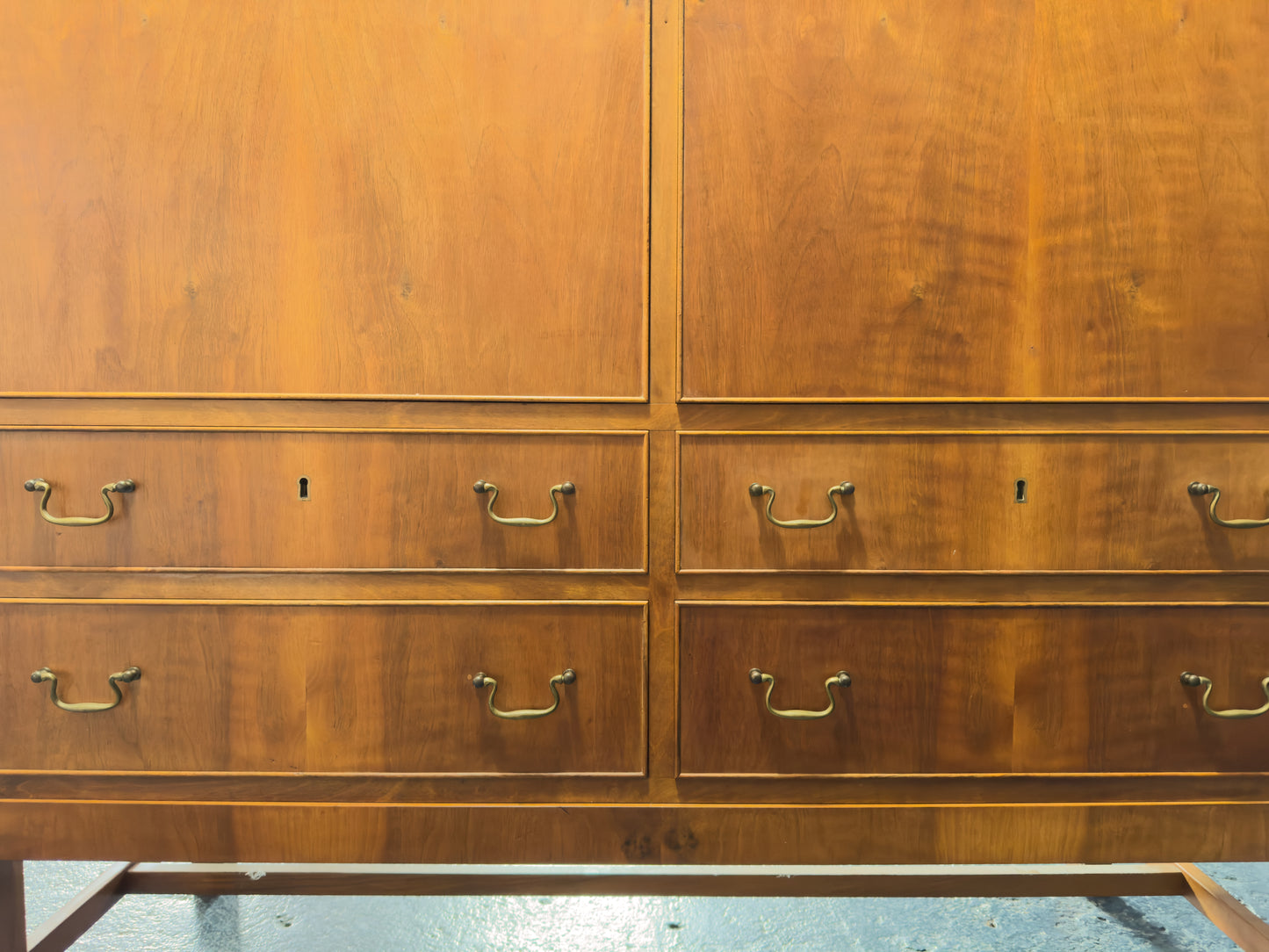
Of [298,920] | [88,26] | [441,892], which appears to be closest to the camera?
[88,26]

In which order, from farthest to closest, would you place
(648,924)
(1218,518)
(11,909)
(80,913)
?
(648,924) → (80,913) → (11,909) → (1218,518)

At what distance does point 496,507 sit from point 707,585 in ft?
1.06

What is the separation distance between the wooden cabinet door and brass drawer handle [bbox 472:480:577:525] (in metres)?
0.13

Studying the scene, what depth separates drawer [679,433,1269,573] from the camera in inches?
42.0

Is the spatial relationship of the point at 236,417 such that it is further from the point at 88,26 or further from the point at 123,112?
the point at 88,26

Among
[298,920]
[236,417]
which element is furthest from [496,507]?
[298,920]

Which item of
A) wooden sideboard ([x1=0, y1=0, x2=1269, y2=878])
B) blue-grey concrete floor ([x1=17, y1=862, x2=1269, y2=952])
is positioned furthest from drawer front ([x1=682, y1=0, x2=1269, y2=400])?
blue-grey concrete floor ([x1=17, y1=862, x2=1269, y2=952])

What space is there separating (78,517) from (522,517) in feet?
2.04

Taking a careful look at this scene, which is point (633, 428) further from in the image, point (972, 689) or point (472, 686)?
point (972, 689)

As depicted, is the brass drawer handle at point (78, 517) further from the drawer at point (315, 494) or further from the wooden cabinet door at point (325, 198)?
the wooden cabinet door at point (325, 198)

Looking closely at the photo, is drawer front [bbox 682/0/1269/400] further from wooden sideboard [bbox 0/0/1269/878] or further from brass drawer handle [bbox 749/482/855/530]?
brass drawer handle [bbox 749/482/855/530]

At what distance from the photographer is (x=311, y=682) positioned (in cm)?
109

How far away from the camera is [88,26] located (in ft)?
3.43

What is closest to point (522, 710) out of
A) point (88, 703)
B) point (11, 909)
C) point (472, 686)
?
point (472, 686)
